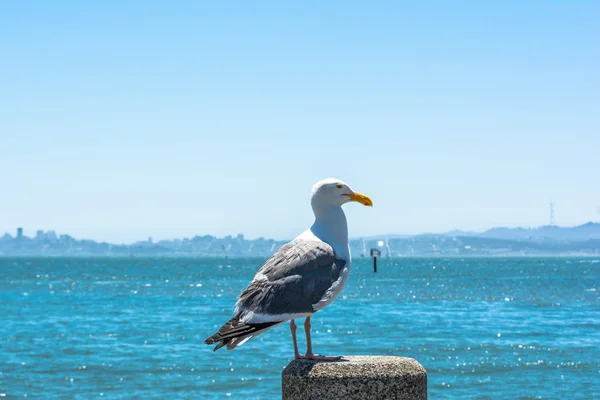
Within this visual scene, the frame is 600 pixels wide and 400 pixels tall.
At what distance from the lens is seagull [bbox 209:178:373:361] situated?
17.3ft

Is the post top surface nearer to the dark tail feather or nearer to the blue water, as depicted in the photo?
the dark tail feather

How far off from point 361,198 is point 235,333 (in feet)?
3.71

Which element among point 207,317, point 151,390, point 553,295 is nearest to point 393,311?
point 207,317

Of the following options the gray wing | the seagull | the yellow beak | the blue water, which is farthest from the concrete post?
the blue water

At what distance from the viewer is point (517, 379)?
2239cm

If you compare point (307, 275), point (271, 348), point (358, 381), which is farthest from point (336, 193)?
point (271, 348)

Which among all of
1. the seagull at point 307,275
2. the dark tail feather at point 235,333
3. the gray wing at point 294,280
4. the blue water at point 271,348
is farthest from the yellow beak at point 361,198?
the blue water at point 271,348

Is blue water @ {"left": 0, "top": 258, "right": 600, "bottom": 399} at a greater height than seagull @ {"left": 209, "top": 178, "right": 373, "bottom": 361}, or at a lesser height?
lesser

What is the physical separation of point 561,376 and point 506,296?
134ft

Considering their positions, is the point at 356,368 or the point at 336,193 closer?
the point at 356,368

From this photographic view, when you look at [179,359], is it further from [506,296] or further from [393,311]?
[506,296]

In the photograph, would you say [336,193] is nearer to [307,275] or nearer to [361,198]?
[361,198]

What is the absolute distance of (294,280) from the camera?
5449mm

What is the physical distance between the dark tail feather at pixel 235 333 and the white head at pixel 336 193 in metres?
0.83
